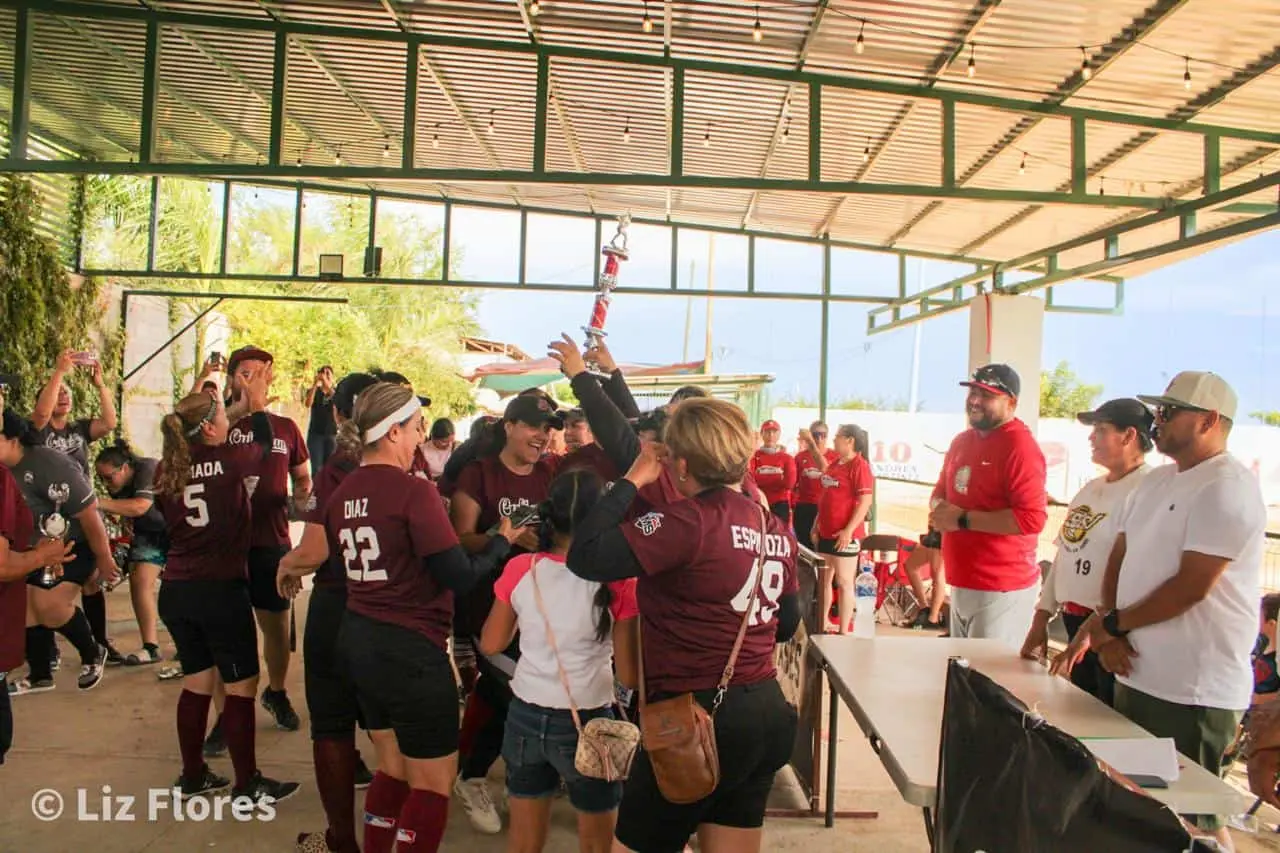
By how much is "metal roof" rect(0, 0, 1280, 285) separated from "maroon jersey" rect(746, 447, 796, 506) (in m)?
2.88

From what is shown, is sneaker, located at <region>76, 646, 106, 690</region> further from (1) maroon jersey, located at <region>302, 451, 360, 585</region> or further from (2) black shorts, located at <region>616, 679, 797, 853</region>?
(2) black shorts, located at <region>616, 679, 797, 853</region>

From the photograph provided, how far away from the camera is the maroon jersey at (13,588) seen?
3.27 m

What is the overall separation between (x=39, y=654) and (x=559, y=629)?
4890mm

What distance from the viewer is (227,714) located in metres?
3.97

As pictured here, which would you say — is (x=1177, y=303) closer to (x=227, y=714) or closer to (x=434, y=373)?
(x=434, y=373)

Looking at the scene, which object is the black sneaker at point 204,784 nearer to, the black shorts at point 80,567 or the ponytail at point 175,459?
the ponytail at point 175,459

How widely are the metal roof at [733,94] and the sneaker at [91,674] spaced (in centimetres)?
359

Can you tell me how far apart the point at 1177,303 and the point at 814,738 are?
111 ft

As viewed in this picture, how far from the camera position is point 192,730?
13.3 ft

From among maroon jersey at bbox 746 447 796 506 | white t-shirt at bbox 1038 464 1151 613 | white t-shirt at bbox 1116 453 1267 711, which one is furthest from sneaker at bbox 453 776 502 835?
maroon jersey at bbox 746 447 796 506

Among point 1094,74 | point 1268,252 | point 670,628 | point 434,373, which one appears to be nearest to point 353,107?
point 1094,74

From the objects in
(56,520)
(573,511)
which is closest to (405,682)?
(573,511)

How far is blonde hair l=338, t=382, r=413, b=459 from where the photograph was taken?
9.90 feet

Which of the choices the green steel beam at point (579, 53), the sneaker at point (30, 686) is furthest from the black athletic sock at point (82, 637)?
the green steel beam at point (579, 53)
